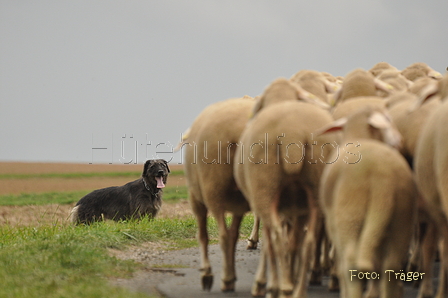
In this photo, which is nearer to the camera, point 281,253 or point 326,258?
point 281,253

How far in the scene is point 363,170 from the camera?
431cm

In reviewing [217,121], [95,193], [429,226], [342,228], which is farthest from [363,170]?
[95,193]

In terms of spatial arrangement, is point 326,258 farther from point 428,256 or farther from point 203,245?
point 428,256

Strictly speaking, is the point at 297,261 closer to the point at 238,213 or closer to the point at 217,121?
the point at 238,213

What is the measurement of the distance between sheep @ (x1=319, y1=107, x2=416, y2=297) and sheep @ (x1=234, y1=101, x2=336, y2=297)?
556 mm

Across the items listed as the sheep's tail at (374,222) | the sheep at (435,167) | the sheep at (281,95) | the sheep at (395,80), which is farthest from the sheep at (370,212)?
the sheep at (395,80)

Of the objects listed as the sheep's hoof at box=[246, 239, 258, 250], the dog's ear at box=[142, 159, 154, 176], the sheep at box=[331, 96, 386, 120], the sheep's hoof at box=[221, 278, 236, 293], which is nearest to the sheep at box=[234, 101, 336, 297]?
the sheep at box=[331, 96, 386, 120]

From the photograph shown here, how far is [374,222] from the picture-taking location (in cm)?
426

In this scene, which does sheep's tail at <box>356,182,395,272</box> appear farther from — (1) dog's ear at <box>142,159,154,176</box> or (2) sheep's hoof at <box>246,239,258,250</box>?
(1) dog's ear at <box>142,159,154,176</box>

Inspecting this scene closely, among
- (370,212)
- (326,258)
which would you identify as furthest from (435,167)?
(326,258)

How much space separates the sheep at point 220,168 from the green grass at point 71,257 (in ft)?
3.24

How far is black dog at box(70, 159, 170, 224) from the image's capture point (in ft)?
46.0

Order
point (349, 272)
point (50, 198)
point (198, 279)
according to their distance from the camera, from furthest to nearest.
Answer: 1. point (50, 198)
2. point (198, 279)
3. point (349, 272)

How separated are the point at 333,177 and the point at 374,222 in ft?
1.45
